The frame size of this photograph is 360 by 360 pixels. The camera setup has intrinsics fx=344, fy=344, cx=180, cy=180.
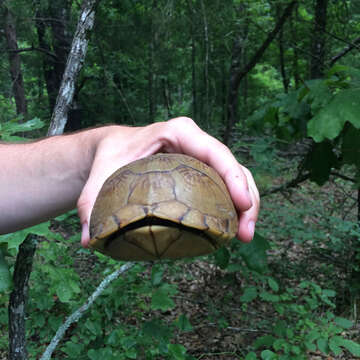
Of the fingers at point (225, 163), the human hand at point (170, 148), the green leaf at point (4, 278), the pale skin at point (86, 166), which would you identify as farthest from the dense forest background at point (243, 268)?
the fingers at point (225, 163)

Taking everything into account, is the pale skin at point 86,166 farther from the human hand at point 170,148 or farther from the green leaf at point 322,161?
the green leaf at point 322,161

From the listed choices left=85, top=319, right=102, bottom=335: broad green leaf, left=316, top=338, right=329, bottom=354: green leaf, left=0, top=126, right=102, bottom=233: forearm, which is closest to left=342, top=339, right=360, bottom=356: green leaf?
left=316, top=338, right=329, bottom=354: green leaf

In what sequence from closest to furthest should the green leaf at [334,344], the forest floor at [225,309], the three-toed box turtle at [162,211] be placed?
the three-toed box turtle at [162,211] → the green leaf at [334,344] → the forest floor at [225,309]

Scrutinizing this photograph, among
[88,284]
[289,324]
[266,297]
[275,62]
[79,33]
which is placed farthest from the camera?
[275,62]

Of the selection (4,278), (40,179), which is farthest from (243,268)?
(4,278)

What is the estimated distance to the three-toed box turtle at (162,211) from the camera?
1.24 meters

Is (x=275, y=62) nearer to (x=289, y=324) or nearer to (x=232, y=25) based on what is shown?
(x=232, y=25)

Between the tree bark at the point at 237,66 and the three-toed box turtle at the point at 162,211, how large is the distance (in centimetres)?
247

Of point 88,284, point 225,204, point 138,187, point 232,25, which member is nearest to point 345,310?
point 88,284

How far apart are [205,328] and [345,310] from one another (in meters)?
1.45

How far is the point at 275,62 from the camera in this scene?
10.7 metres

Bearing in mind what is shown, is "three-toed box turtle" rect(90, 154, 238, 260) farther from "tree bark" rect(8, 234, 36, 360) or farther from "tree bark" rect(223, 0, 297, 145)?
"tree bark" rect(223, 0, 297, 145)

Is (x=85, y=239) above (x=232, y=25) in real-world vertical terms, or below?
below

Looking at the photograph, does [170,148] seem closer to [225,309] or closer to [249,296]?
[249,296]
